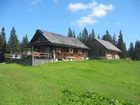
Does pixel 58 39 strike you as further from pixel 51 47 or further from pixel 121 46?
pixel 121 46

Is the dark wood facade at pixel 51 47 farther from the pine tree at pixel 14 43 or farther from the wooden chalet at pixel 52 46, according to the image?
the pine tree at pixel 14 43

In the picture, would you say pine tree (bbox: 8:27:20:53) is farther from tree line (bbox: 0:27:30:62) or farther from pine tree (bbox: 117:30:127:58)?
pine tree (bbox: 117:30:127:58)

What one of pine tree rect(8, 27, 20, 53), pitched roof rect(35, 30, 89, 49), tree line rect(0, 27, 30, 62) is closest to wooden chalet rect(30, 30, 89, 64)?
pitched roof rect(35, 30, 89, 49)

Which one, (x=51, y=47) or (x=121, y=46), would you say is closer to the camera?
(x=51, y=47)

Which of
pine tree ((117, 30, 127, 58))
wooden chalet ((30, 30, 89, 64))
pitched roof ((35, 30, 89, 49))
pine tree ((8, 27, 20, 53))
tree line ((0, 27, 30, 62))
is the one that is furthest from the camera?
pine tree ((117, 30, 127, 58))

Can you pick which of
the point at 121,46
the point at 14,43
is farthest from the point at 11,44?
the point at 121,46

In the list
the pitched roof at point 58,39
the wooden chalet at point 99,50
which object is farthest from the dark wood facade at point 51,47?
the wooden chalet at point 99,50

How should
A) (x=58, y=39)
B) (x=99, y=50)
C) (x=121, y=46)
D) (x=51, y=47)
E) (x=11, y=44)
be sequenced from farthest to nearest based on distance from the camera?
(x=121, y=46)
(x=11, y=44)
(x=99, y=50)
(x=58, y=39)
(x=51, y=47)

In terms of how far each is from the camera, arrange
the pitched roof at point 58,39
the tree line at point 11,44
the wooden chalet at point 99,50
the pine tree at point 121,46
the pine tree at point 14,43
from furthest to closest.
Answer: the pine tree at point 121,46 < the pine tree at point 14,43 < the tree line at point 11,44 < the wooden chalet at point 99,50 < the pitched roof at point 58,39

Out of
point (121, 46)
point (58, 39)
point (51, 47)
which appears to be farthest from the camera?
point (121, 46)

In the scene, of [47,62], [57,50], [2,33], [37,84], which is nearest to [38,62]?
[47,62]

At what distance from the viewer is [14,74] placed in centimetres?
3266

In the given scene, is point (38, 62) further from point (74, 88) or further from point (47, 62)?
point (74, 88)

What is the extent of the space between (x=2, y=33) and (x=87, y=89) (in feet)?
270
